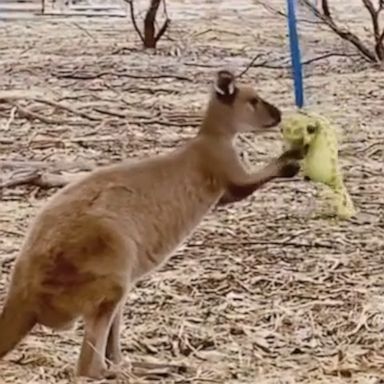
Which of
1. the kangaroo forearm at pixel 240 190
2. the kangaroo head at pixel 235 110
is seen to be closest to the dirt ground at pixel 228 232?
the kangaroo forearm at pixel 240 190

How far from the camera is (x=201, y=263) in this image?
4.53 meters

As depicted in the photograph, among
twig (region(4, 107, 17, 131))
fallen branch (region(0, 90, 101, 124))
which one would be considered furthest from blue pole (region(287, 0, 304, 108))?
twig (region(4, 107, 17, 131))

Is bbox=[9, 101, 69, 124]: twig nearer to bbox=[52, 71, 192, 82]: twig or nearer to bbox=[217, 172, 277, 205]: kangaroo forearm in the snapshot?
bbox=[52, 71, 192, 82]: twig

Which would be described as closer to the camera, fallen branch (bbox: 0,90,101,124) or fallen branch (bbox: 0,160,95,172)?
fallen branch (bbox: 0,160,95,172)

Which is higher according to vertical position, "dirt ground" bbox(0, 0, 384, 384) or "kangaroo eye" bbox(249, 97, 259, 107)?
"kangaroo eye" bbox(249, 97, 259, 107)

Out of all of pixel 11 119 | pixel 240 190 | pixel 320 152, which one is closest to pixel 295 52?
pixel 11 119

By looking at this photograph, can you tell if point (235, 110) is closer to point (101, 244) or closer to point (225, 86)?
point (225, 86)

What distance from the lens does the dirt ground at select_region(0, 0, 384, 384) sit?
3.51 metres

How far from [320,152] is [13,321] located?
2.21m

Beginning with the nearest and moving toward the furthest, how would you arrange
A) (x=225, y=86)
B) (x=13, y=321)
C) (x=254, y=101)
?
(x=13, y=321), (x=225, y=86), (x=254, y=101)

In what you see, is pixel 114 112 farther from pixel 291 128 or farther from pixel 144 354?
pixel 144 354

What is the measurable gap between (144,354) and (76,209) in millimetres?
601

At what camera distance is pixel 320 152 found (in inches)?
197

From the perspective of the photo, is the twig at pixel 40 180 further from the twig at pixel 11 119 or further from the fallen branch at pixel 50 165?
the twig at pixel 11 119
